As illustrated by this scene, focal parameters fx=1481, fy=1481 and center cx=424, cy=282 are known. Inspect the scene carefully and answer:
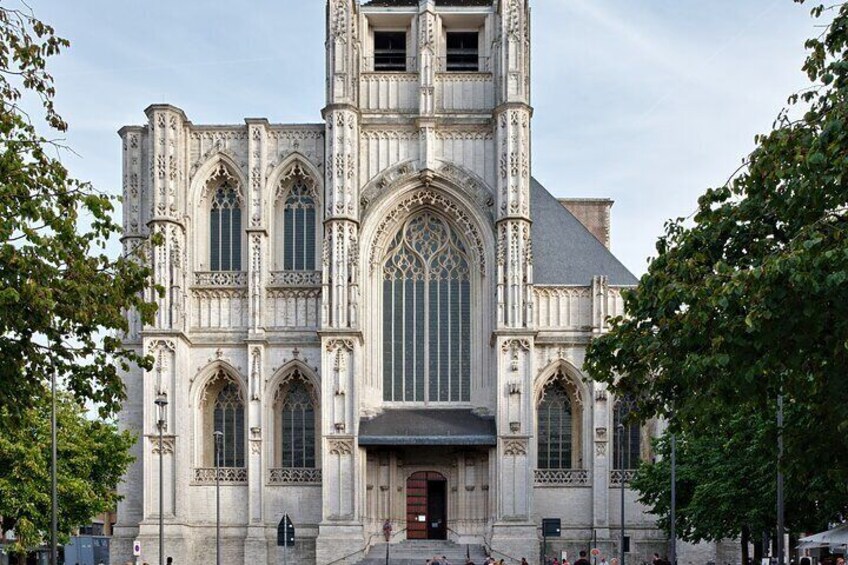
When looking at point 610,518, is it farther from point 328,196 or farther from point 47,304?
point 47,304

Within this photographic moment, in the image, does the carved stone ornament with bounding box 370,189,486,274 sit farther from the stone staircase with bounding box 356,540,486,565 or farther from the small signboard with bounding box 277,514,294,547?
the small signboard with bounding box 277,514,294,547

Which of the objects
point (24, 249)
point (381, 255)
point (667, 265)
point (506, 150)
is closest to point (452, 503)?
point (381, 255)

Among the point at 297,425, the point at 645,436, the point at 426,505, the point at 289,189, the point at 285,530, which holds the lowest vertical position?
the point at 426,505

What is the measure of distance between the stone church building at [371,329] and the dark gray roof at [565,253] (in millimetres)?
152

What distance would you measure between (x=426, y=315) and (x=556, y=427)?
19.6ft

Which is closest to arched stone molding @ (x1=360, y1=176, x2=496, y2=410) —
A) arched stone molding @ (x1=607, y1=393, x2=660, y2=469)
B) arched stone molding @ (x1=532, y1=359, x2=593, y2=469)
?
arched stone molding @ (x1=532, y1=359, x2=593, y2=469)

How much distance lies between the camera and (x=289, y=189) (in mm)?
51906

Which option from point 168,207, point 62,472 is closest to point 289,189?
point 168,207

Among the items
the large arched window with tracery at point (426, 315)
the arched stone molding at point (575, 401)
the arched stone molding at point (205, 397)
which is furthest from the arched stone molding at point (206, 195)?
the arched stone molding at point (575, 401)

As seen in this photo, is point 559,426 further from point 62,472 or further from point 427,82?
point 62,472

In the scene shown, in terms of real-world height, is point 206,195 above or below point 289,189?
below

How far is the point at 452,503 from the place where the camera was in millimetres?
51188

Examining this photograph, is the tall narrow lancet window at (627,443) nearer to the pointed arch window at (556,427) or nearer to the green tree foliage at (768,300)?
the pointed arch window at (556,427)

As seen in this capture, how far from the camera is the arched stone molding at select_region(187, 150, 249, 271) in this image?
168 ft
